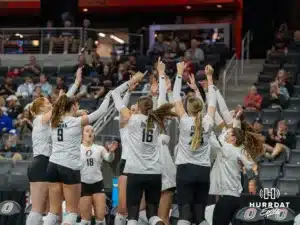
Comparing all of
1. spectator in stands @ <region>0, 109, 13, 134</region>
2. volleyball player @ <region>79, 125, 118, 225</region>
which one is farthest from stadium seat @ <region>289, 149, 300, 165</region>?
spectator in stands @ <region>0, 109, 13, 134</region>

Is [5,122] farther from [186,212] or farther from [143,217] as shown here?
[186,212]

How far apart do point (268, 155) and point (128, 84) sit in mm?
6148

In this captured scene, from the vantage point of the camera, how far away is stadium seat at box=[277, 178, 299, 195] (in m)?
16.8

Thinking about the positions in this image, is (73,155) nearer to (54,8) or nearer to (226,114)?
(226,114)

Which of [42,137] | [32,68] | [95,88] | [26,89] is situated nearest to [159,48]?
[95,88]

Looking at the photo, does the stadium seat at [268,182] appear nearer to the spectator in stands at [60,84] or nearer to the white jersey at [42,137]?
the white jersey at [42,137]

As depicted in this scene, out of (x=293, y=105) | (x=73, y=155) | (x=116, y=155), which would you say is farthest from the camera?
(x=293, y=105)

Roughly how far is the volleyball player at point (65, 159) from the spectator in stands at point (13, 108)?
9.94 m

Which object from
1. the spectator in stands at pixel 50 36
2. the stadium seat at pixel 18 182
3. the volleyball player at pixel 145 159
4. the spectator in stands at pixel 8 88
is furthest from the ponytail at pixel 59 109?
the spectator in stands at pixel 50 36

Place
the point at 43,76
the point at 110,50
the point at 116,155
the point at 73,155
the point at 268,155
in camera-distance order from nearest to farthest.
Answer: the point at 73,155 → the point at 116,155 → the point at 268,155 → the point at 43,76 → the point at 110,50

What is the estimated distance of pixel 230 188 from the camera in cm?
1234

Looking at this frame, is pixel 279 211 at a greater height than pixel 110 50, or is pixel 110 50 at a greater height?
pixel 110 50

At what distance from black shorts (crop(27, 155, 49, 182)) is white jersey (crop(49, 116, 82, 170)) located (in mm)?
239

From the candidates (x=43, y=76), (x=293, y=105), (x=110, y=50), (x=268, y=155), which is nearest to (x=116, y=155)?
(x=268, y=155)
